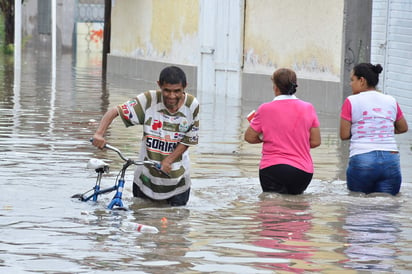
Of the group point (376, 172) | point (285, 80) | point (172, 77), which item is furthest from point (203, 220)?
point (376, 172)

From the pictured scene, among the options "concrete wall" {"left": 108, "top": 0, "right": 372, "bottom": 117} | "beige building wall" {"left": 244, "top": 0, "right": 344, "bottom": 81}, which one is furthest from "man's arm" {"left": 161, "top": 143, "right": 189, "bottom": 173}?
"beige building wall" {"left": 244, "top": 0, "right": 344, "bottom": 81}

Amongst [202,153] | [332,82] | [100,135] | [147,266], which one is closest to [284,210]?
[100,135]

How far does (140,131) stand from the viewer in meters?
16.7

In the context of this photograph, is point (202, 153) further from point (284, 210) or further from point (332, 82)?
point (332, 82)

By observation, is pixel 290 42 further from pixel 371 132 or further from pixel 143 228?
pixel 143 228

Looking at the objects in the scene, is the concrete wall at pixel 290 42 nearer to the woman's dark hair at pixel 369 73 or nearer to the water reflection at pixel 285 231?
the woman's dark hair at pixel 369 73

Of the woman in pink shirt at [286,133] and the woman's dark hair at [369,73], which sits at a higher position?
the woman's dark hair at [369,73]

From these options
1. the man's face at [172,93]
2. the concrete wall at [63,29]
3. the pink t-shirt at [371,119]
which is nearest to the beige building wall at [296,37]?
the pink t-shirt at [371,119]

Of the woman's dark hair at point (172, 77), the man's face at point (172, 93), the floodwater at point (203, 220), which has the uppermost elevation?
the woman's dark hair at point (172, 77)

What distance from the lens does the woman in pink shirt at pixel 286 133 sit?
990cm

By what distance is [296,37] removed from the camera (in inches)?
891

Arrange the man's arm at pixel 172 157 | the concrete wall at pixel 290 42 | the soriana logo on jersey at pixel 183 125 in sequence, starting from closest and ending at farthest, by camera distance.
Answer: the man's arm at pixel 172 157 → the soriana logo on jersey at pixel 183 125 → the concrete wall at pixel 290 42

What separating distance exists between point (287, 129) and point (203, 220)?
1.49 m

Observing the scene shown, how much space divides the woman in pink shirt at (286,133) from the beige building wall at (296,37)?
433 inches
